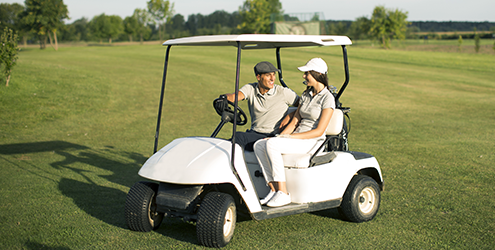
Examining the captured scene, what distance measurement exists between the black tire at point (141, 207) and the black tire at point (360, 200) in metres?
1.86

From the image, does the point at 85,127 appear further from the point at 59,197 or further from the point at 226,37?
the point at 226,37

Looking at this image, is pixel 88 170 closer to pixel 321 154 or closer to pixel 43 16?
pixel 321 154

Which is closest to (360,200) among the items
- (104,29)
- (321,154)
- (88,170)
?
(321,154)

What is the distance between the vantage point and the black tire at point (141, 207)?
3.92 m

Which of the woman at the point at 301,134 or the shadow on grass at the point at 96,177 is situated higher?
the woman at the point at 301,134

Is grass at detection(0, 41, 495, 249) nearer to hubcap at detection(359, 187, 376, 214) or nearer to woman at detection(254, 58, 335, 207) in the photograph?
hubcap at detection(359, 187, 376, 214)

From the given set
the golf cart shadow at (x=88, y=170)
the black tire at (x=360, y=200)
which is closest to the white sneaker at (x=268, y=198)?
the black tire at (x=360, y=200)

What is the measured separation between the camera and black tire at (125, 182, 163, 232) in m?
3.92

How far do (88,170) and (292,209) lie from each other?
3861 mm

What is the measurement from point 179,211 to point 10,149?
5900 mm

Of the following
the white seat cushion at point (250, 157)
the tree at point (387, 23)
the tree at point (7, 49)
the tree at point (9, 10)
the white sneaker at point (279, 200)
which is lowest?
the white sneaker at point (279, 200)

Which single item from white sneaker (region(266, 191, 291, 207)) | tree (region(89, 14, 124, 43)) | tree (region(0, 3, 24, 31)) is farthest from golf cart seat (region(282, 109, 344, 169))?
tree (region(0, 3, 24, 31))

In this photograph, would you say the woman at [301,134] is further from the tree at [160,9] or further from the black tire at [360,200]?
the tree at [160,9]

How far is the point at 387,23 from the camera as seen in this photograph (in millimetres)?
58906
